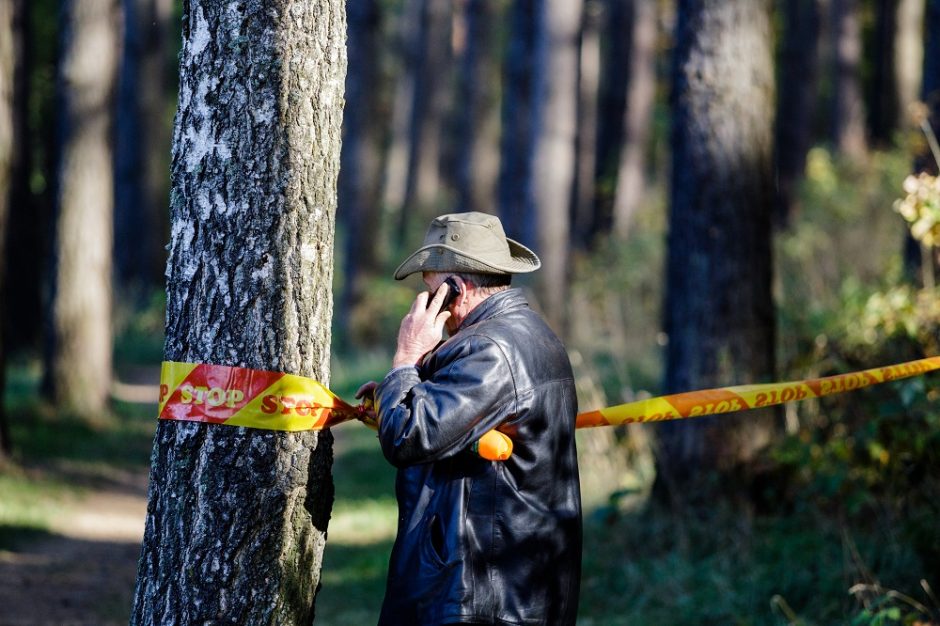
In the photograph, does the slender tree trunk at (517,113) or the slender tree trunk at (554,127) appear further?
the slender tree trunk at (517,113)

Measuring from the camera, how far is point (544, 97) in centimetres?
1571

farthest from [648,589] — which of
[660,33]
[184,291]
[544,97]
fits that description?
[660,33]

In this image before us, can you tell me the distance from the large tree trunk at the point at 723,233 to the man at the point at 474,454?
386 centimetres

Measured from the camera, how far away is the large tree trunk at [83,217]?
41.4 feet

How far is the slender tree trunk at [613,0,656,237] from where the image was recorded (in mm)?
24344

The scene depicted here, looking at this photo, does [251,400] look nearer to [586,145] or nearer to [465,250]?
[465,250]

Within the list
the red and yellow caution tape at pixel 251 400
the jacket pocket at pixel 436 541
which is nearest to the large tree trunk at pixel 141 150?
the red and yellow caution tape at pixel 251 400

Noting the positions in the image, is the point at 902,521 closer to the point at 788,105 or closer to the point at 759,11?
the point at 759,11

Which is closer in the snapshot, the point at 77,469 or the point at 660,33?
the point at 77,469

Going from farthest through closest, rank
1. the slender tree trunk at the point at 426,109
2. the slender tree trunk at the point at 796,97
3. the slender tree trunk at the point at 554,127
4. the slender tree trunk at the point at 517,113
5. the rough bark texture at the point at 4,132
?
the slender tree trunk at the point at 426,109 → the slender tree trunk at the point at 796,97 → the slender tree trunk at the point at 517,113 → the slender tree trunk at the point at 554,127 → the rough bark texture at the point at 4,132

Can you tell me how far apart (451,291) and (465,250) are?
0.16m

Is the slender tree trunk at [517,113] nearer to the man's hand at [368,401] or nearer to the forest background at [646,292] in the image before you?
the forest background at [646,292]

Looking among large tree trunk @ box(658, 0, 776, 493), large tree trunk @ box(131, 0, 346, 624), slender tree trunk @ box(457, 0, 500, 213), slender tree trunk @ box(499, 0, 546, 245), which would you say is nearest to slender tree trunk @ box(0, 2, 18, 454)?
large tree trunk @ box(658, 0, 776, 493)

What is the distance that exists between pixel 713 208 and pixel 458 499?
4498mm
